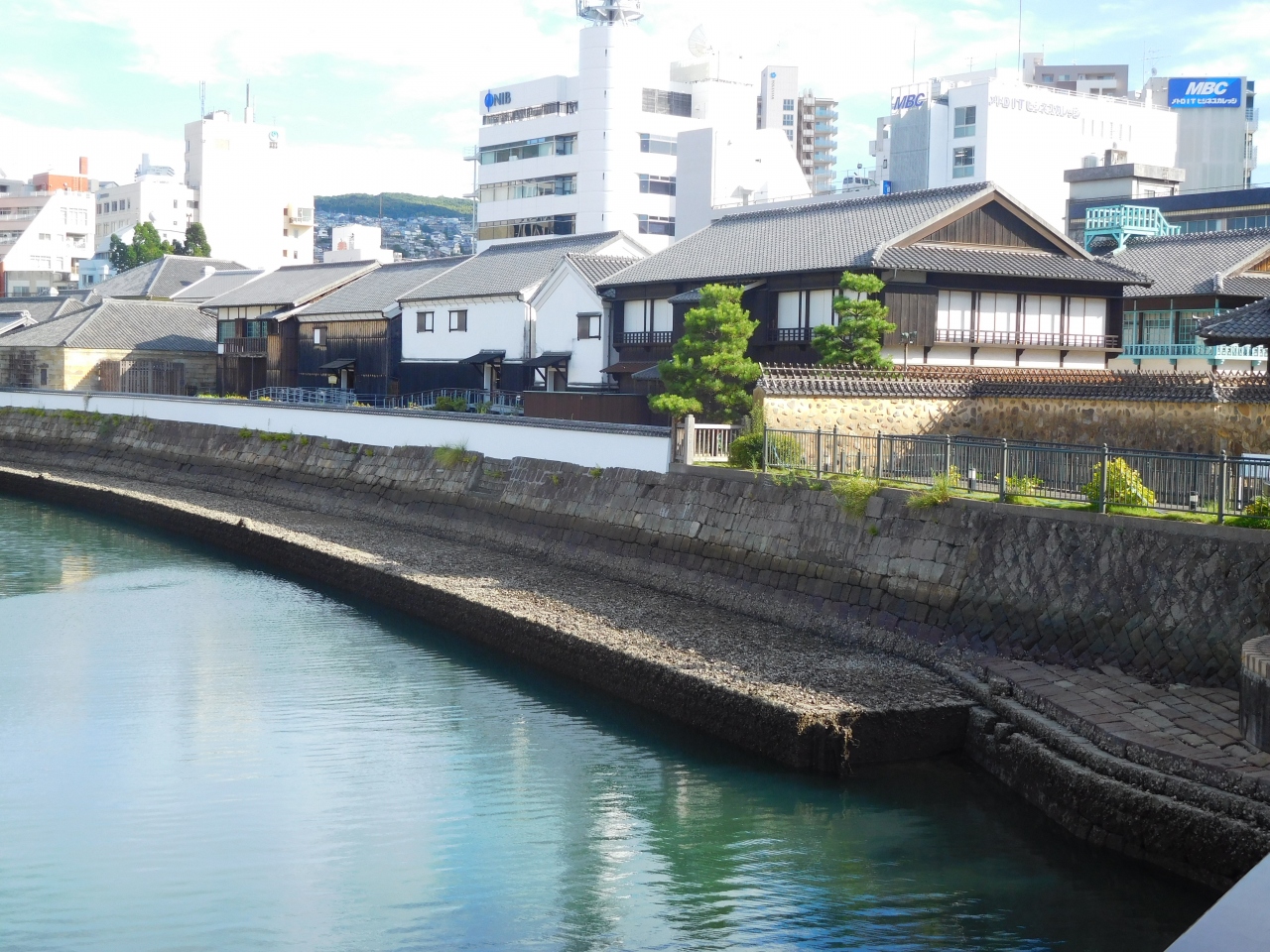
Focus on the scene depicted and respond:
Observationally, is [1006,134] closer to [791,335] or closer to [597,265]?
[597,265]

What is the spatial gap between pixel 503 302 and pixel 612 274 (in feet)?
18.0

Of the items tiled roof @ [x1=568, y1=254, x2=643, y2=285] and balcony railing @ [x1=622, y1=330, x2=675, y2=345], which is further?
tiled roof @ [x1=568, y1=254, x2=643, y2=285]

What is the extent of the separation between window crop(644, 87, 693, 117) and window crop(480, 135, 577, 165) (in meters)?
5.40

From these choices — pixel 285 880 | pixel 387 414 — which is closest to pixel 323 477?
pixel 387 414

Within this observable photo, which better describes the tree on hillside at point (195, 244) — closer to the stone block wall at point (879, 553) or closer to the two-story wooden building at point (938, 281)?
the stone block wall at point (879, 553)

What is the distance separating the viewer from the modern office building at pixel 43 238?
99.7m

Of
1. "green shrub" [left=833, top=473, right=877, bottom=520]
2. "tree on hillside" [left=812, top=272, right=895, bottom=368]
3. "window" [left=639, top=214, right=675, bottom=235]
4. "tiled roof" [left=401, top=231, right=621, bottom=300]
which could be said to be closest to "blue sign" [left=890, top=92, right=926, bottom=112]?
"window" [left=639, top=214, right=675, bottom=235]

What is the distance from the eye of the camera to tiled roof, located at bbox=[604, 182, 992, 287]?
1287 inches

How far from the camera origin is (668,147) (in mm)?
78562

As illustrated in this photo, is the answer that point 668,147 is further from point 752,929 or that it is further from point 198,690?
point 752,929

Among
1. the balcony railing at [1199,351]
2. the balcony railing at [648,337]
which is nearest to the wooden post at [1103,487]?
the balcony railing at [648,337]

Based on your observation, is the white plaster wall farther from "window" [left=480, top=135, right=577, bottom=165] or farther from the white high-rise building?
the white high-rise building

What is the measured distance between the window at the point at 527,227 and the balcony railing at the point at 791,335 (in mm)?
45230

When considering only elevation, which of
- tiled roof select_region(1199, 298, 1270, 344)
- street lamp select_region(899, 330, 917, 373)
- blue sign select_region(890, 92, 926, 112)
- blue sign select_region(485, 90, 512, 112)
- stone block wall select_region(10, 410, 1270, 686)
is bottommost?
stone block wall select_region(10, 410, 1270, 686)
